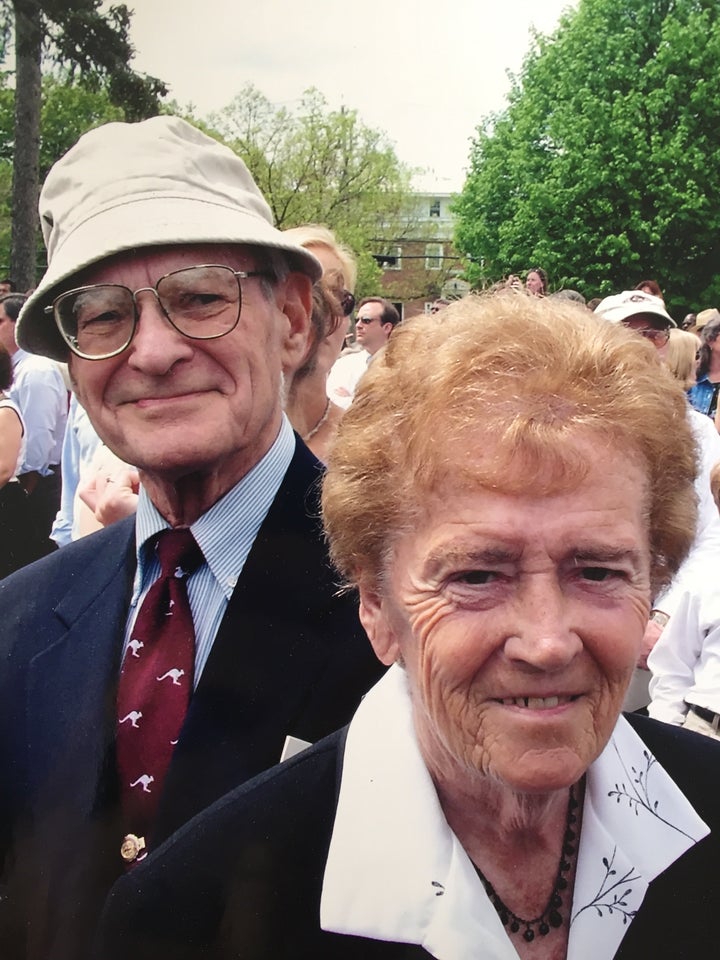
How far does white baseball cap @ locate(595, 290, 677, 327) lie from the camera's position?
4.30 feet

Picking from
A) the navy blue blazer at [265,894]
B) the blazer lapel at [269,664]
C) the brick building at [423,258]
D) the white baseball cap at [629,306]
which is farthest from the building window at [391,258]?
the navy blue blazer at [265,894]

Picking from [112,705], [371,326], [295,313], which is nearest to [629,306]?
[295,313]

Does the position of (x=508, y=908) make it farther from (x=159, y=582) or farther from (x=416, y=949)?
(x=159, y=582)

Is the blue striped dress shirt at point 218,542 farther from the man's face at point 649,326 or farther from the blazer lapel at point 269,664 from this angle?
the man's face at point 649,326

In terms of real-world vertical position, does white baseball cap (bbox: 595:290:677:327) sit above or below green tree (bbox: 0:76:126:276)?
below

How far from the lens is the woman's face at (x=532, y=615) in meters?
1.05

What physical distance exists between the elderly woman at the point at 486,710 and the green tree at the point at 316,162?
34 cm

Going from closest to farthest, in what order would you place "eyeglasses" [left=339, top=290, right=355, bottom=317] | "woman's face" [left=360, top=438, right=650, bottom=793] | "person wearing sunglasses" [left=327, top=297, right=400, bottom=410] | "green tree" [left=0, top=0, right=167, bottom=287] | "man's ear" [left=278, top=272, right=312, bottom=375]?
"woman's face" [left=360, top=438, right=650, bottom=793]
"green tree" [left=0, top=0, right=167, bottom=287]
"man's ear" [left=278, top=272, right=312, bottom=375]
"eyeglasses" [left=339, top=290, right=355, bottom=317]
"person wearing sunglasses" [left=327, top=297, right=400, bottom=410]

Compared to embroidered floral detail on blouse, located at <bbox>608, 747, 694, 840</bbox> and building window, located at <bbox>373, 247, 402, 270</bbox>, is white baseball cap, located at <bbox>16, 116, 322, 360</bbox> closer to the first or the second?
building window, located at <bbox>373, 247, 402, 270</bbox>

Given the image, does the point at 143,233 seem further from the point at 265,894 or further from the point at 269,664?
the point at 265,894

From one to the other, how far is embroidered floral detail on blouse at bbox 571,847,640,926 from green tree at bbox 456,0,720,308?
0.88 meters

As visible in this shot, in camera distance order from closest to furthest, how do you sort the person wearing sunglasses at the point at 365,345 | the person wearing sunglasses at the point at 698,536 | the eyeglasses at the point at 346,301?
the person wearing sunglasses at the point at 698,536 < the eyeglasses at the point at 346,301 < the person wearing sunglasses at the point at 365,345

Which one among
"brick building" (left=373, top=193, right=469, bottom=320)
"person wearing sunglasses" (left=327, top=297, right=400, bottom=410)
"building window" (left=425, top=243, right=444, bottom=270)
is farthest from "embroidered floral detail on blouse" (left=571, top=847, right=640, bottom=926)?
"person wearing sunglasses" (left=327, top=297, right=400, bottom=410)

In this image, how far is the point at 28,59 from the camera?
126 cm
